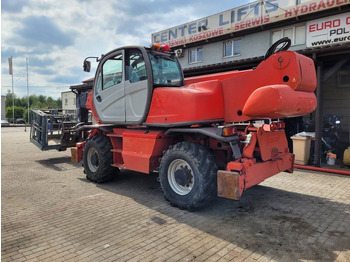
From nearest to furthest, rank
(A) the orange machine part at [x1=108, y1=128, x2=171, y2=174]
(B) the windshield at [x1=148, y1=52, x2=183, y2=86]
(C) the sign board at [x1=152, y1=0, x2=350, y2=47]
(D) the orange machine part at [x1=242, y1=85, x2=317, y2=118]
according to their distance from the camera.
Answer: (D) the orange machine part at [x1=242, y1=85, x2=317, y2=118] → (A) the orange machine part at [x1=108, y1=128, x2=171, y2=174] → (B) the windshield at [x1=148, y1=52, x2=183, y2=86] → (C) the sign board at [x1=152, y1=0, x2=350, y2=47]

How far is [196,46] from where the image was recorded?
1819 centimetres

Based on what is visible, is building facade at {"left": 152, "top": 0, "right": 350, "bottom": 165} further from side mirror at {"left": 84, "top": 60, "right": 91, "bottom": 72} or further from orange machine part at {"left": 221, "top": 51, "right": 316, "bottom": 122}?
side mirror at {"left": 84, "top": 60, "right": 91, "bottom": 72}

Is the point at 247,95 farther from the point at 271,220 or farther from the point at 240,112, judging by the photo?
the point at 271,220

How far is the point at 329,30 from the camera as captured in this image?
13.0m

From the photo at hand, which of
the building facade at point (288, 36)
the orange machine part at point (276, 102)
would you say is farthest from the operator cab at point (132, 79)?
the building facade at point (288, 36)

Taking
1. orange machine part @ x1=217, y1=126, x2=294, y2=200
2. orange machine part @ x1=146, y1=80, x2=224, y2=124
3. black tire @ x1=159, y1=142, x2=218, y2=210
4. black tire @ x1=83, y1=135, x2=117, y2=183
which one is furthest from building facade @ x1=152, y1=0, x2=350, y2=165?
black tire @ x1=83, y1=135, x2=117, y2=183

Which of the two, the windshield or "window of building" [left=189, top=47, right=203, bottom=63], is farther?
"window of building" [left=189, top=47, right=203, bottom=63]

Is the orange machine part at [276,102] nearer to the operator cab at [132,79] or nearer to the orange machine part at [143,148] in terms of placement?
the orange machine part at [143,148]

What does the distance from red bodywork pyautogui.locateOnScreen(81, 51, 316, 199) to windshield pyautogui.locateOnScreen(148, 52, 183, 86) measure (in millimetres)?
259

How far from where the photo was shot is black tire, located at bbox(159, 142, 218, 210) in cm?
442

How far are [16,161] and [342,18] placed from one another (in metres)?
14.8

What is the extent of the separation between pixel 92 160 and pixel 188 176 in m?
3.07

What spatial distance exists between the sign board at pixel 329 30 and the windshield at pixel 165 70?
1011 centimetres

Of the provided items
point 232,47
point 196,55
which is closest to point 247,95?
point 232,47
